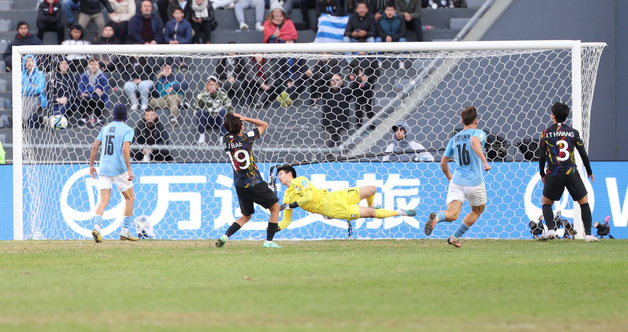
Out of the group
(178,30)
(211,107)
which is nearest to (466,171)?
(211,107)

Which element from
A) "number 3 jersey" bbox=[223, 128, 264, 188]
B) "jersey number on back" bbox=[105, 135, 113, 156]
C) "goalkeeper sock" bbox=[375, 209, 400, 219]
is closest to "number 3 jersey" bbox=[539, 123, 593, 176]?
"goalkeeper sock" bbox=[375, 209, 400, 219]

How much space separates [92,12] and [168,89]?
207 inches

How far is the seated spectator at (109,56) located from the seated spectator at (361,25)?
186 inches

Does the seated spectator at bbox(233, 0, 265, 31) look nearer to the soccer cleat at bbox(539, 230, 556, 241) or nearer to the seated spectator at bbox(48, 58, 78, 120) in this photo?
the seated spectator at bbox(48, 58, 78, 120)

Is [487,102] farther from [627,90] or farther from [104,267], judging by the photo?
[104,267]

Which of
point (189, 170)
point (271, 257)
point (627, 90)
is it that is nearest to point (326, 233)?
point (189, 170)

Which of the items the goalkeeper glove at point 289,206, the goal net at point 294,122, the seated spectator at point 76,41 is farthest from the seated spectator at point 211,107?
the goalkeeper glove at point 289,206

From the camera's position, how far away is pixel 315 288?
876cm

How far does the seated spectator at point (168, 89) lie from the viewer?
725 inches

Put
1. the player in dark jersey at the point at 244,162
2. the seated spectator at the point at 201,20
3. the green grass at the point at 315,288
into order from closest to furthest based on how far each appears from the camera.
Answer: the green grass at the point at 315,288 → the player in dark jersey at the point at 244,162 → the seated spectator at the point at 201,20

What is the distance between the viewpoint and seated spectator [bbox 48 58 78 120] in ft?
59.5

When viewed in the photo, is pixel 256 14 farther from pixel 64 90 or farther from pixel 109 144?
pixel 109 144

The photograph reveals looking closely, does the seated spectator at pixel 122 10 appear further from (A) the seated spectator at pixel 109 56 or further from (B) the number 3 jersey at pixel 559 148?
(B) the number 3 jersey at pixel 559 148

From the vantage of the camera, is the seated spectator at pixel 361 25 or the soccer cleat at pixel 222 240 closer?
the soccer cleat at pixel 222 240
